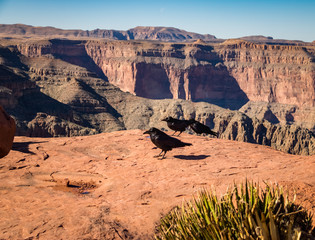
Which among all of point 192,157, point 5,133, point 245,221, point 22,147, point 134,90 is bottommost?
point 134,90

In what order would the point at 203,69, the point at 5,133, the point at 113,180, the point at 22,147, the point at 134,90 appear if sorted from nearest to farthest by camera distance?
the point at 5,133
the point at 113,180
the point at 22,147
the point at 134,90
the point at 203,69

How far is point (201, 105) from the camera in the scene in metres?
75.2

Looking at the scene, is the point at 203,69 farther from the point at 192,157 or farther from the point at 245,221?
the point at 245,221

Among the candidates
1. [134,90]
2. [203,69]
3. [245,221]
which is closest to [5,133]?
[245,221]

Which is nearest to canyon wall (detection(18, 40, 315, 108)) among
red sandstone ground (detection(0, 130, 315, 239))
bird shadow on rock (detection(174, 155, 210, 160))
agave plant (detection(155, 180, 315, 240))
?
red sandstone ground (detection(0, 130, 315, 239))

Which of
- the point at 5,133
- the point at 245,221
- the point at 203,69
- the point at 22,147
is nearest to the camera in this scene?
the point at 245,221

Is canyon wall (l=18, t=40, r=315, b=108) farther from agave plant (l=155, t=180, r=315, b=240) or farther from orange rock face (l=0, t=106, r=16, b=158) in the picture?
agave plant (l=155, t=180, r=315, b=240)

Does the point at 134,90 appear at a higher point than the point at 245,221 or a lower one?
lower

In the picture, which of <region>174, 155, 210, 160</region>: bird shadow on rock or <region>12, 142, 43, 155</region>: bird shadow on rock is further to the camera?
<region>12, 142, 43, 155</region>: bird shadow on rock

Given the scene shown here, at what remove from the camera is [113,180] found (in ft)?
27.9

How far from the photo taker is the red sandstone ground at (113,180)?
19.1 feet

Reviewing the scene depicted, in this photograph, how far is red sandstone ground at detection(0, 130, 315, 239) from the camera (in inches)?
229

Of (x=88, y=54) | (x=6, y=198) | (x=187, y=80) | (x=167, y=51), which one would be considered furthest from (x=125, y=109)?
(x=88, y=54)

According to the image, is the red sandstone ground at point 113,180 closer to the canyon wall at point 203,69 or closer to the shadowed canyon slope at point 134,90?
the shadowed canyon slope at point 134,90
